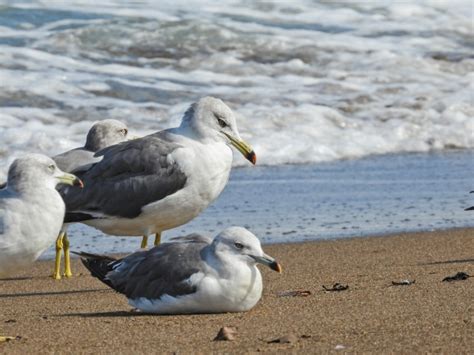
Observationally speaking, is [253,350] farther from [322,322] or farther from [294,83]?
[294,83]

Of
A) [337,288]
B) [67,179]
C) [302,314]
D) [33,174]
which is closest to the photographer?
[33,174]

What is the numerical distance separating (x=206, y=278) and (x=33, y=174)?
91cm

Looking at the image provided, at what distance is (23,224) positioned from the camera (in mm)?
4820

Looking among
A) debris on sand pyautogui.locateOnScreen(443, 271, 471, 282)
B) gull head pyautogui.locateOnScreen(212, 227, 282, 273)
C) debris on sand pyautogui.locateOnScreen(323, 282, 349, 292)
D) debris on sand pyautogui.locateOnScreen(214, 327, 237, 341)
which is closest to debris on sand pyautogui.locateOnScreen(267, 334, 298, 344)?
debris on sand pyautogui.locateOnScreen(214, 327, 237, 341)

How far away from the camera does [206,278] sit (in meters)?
5.27

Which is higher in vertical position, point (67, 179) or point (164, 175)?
point (67, 179)

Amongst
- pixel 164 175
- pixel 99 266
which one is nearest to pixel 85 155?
pixel 164 175

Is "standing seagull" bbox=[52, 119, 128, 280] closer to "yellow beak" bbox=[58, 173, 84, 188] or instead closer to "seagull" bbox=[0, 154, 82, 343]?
"yellow beak" bbox=[58, 173, 84, 188]

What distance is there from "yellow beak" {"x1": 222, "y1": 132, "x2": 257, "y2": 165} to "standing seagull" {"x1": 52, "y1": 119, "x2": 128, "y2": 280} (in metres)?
0.98

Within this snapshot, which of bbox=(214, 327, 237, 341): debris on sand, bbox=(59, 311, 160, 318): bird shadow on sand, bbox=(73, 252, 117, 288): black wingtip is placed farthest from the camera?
bbox=(73, 252, 117, 288): black wingtip

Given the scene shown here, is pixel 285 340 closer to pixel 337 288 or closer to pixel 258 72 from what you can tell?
pixel 337 288

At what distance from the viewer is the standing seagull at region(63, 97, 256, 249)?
6.95 metres

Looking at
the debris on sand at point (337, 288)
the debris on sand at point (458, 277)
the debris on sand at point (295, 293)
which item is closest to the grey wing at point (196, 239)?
the debris on sand at point (295, 293)

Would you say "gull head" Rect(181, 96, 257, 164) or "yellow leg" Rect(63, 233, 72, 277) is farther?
"yellow leg" Rect(63, 233, 72, 277)
